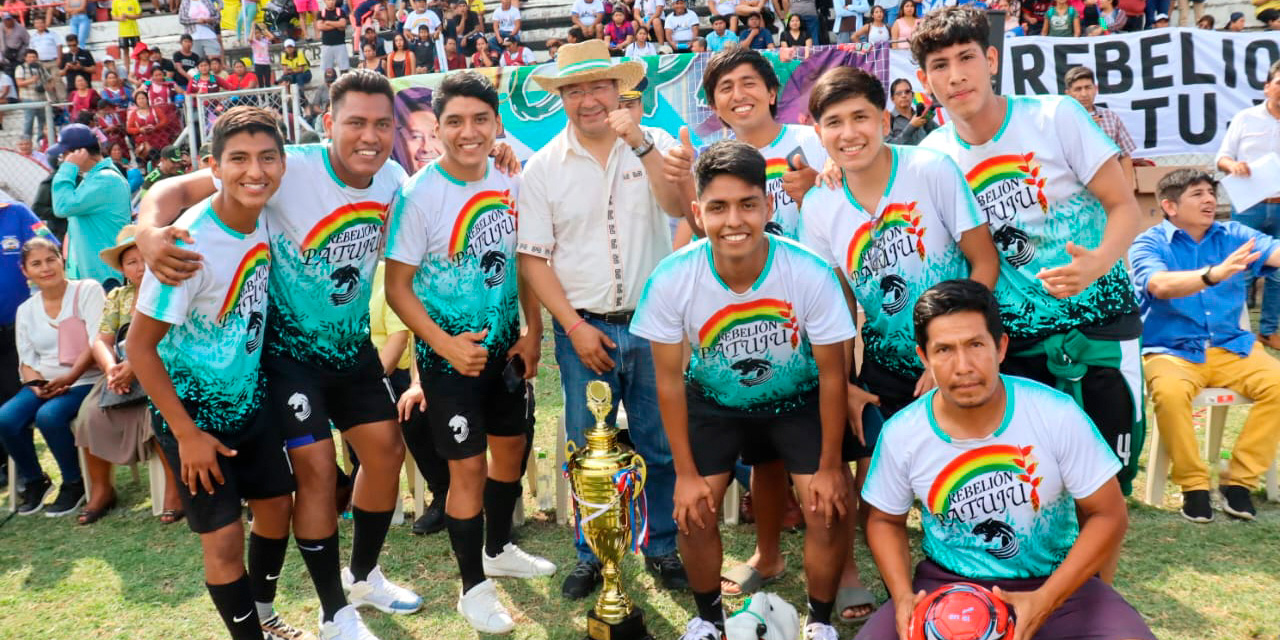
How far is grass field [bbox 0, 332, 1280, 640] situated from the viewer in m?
3.99

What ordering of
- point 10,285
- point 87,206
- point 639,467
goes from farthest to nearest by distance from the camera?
point 87,206
point 10,285
point 639,467

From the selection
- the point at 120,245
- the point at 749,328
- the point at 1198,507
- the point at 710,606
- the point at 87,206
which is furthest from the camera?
the point at 87,206

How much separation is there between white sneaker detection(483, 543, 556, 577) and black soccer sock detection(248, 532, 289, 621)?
980 millimetres

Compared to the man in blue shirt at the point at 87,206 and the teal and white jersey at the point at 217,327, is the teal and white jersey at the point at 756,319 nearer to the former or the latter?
the teal and white jersey at the point at 217,327

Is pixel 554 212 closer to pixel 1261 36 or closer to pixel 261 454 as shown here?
pixel 261 454

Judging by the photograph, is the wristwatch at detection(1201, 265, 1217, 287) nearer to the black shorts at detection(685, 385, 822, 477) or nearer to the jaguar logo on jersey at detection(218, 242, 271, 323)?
the black shorts at detection(685, 385, 822, 477)

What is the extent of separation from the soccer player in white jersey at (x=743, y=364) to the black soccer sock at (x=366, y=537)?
1.33m

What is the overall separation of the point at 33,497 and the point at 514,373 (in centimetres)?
387

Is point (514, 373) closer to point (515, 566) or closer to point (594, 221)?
point (594, 221)

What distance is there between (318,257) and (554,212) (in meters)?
0.95

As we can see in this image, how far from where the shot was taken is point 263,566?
152 inches

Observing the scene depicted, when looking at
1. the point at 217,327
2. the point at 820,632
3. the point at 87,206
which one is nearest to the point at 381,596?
the point at 217,327

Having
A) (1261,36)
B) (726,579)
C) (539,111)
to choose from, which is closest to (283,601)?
(726,579)

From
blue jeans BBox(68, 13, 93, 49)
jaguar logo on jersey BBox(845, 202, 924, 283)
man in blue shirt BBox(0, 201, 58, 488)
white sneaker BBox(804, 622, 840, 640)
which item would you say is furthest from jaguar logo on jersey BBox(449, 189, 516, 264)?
blue jeans BBox(68, 13, 93, 49)
